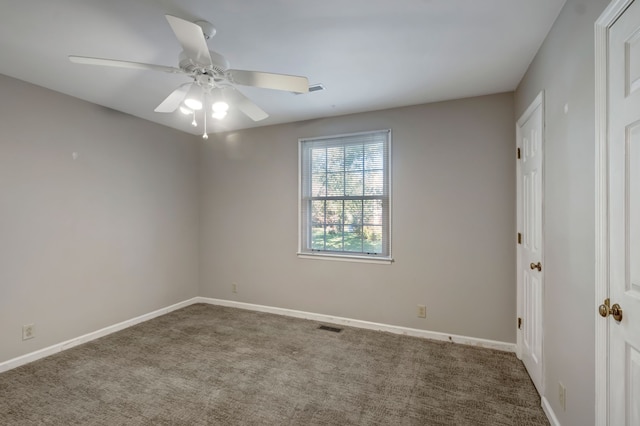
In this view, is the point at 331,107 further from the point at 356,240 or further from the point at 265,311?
the point at 265,311

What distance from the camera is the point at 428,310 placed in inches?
128

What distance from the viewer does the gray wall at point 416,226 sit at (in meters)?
2.99

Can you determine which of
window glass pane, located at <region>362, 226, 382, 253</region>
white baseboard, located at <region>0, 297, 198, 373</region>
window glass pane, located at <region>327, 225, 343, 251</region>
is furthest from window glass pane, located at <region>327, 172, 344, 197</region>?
white baseboard, located at <region>0, 297, 198, 373</region>

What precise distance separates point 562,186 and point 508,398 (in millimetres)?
1529

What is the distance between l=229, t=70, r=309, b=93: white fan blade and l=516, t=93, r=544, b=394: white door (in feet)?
5.42

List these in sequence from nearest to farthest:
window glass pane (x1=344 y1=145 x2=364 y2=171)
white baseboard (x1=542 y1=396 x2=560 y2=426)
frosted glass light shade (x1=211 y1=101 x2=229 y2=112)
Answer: white baseboard (x1=542 y1=396 x2=560 y2=426)
frosted glass light shade (x1=211 y1=101 x2=229 y2=112)
window glass pane (x1=344 y1=145 x2=364 y2=171)

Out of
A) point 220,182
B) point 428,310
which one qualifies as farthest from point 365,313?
point 220,182

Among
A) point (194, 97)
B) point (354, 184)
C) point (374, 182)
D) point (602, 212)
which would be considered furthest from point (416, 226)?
point (194, 97)

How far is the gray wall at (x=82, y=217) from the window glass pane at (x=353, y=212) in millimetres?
2346

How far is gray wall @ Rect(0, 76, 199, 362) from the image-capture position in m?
2.67

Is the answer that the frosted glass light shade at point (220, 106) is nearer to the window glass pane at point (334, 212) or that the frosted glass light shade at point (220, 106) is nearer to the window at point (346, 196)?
the window at point (346, 196)

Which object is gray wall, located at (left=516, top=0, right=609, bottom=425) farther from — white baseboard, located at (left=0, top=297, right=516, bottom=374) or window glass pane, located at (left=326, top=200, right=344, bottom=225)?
window glass pane, located at (left=326, top=200, right=344, bottom=225)

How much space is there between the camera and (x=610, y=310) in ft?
4.17

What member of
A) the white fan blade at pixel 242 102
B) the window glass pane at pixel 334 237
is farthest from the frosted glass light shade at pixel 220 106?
the window glass pane at pixel 334 237
